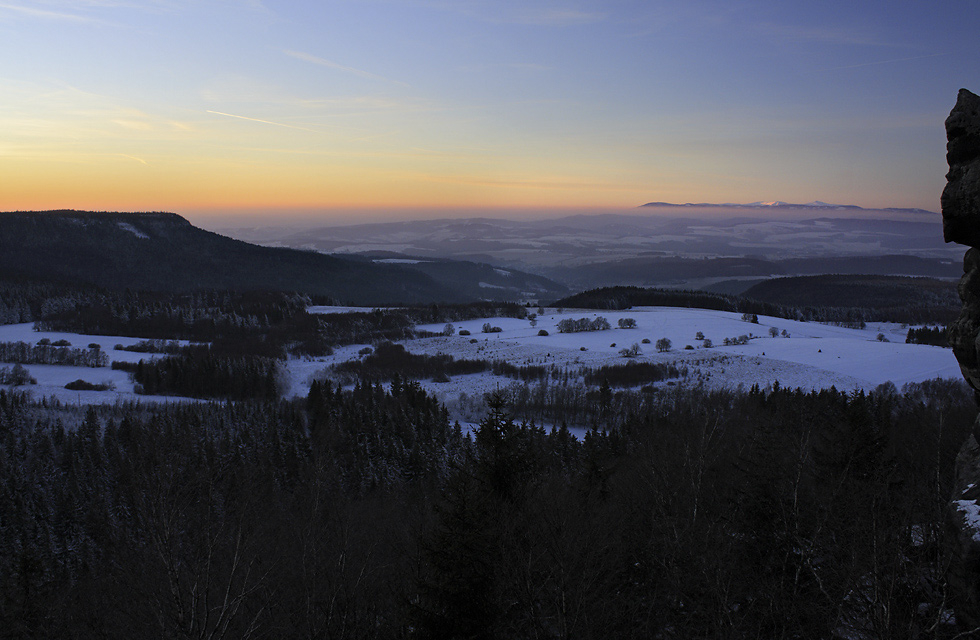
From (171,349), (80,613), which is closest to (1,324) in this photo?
(171,349)

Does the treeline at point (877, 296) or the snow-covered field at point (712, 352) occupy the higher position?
the treeline at point (877, 296)

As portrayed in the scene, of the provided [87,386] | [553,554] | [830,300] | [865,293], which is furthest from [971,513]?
[865,293]

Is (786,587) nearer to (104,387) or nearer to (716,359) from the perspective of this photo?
(716,359)

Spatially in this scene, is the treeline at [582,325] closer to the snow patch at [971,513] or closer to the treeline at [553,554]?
the treeline at [553,554]

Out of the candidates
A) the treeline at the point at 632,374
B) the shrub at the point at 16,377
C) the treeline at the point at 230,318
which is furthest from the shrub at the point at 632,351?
the shrub at the point at 16,377

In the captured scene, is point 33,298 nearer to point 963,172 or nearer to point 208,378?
point 208,378

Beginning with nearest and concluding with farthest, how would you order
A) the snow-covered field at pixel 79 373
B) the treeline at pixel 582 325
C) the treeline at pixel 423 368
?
the snow-covered field at pixel 79 373 → the treeline at pixel 423 368 → the treeline at pixel 582 325

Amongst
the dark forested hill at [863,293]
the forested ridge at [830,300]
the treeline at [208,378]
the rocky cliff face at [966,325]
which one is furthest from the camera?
the dark forested hill at [863,293]
